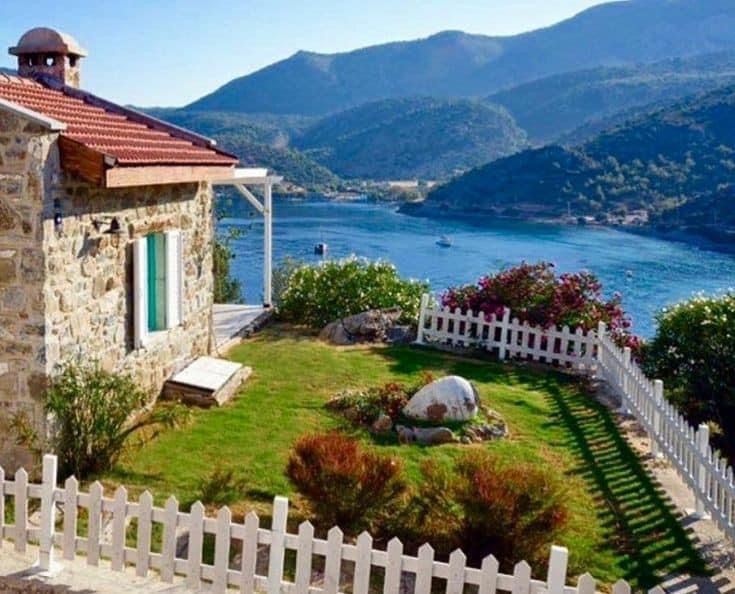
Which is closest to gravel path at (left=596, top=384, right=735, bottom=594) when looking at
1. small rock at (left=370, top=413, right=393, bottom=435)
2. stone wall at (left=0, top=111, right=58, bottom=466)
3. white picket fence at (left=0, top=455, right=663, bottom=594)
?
white picket fence at (left=0, top=455, right=663, bottom=594)

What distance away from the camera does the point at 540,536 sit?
18.4ft

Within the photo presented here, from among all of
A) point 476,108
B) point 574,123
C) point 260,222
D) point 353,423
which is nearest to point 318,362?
point 353,423

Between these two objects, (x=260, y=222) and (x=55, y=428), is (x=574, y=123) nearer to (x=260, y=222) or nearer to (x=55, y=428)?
(x=260, y=222)

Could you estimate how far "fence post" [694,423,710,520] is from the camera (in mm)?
6910

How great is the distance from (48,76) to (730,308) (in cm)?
982

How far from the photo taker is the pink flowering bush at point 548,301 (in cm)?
1309

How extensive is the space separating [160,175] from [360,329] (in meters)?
6.04

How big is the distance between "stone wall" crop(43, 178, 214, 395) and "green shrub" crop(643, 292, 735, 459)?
657 centimetres

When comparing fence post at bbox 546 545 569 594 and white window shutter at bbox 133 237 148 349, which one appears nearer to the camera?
fence post at bbox 546 545 569 594

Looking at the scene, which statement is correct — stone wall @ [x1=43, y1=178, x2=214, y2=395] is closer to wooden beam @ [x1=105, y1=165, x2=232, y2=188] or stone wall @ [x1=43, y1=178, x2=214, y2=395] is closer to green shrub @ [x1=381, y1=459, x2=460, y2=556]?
wooden beam @ [x1=105, y1=165, x2=232, y2=188]

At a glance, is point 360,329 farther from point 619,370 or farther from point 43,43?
point 43,43

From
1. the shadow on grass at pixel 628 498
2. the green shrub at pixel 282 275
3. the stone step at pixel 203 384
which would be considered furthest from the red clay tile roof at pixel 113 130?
the green shrub at pixel 282 275

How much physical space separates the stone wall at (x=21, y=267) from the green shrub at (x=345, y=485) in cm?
259

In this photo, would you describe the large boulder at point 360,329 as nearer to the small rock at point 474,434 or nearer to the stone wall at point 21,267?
the small rock at point 474,434
